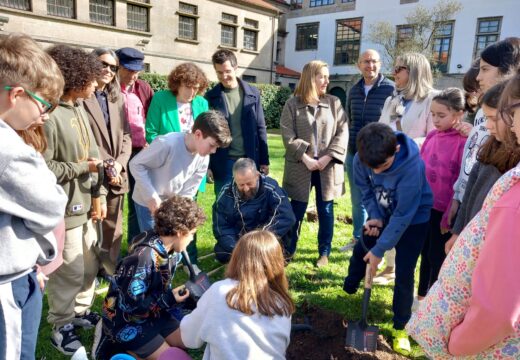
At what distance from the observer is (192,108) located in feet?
12.4

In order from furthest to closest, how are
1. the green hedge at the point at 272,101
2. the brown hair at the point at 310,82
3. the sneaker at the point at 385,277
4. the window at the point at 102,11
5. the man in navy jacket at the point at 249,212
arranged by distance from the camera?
the green hedge at the point at 272,101 < the window at the point at 102,11 < the brown hair at the point at 310,82 < the sneaker at the point at 385,277 < the man in navy jacket at the point at 249,212

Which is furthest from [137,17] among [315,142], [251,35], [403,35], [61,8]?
[315,142]

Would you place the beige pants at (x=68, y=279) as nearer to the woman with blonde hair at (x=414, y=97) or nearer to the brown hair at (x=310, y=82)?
the brown hair at (x=310, y=82)

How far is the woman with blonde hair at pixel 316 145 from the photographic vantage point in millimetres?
3803

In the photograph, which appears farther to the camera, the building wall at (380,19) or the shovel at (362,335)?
the building wall at (380,19)

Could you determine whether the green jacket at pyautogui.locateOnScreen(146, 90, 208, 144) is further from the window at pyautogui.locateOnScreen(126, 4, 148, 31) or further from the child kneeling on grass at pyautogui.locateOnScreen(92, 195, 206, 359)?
the window at pyautogui.locateOnScreen(126, 4, 148, 31)

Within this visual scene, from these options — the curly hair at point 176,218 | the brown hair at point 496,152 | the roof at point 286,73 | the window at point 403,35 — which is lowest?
the curly hair at point 176,218

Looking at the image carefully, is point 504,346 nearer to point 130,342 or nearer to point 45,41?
point 130,342

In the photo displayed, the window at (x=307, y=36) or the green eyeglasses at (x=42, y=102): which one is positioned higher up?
the window at (x=307, y=36)

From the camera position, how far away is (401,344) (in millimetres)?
2645

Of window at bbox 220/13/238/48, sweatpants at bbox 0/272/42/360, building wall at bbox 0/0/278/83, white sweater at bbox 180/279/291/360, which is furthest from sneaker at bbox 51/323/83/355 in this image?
window at bbox 220/13/238/48

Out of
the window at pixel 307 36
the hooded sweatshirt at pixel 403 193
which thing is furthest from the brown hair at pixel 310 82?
the window at pixel 307 36

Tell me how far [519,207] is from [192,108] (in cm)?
317

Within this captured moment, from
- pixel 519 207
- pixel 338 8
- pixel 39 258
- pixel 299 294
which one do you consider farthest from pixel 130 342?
pixel 338 8
